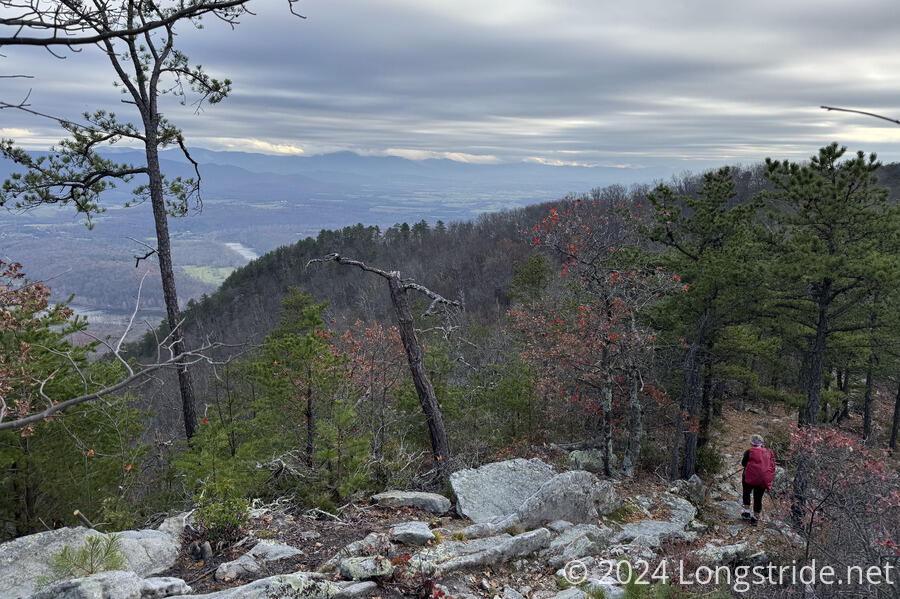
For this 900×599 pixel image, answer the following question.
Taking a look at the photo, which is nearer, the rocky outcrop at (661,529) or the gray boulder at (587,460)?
the rocky outcrop at (661,529)

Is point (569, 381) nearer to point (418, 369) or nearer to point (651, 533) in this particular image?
point (418, 369)

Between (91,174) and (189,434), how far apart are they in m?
5.01

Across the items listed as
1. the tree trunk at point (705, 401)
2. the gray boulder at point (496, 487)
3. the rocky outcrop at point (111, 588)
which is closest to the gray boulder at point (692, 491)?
the gray boulder at point (496, 487)

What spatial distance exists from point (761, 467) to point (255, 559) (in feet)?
28.4

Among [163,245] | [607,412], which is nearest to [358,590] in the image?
[607,412]

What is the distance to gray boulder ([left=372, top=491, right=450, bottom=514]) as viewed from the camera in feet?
23.5

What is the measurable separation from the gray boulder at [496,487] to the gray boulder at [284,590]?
300 centimetres

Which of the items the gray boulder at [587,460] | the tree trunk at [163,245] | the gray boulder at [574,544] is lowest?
the gray boulder at [587,460]

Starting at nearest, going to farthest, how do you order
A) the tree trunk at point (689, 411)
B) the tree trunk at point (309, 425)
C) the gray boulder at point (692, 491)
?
the tree trunk at point (309, 425), the gray boulder at point (692, 491), the tree trunk at point (689, 411)

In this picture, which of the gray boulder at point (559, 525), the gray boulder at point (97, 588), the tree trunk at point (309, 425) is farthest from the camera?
the tree trunk at point (309, 425)

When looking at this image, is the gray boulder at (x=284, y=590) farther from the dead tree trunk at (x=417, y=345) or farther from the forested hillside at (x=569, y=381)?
the dead tree trunk at (x=417, y=345)

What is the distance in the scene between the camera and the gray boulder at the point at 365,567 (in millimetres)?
4520

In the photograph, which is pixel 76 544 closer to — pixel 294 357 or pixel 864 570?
pixel 294 357

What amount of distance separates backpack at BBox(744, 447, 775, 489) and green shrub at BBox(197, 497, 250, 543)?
868cm
